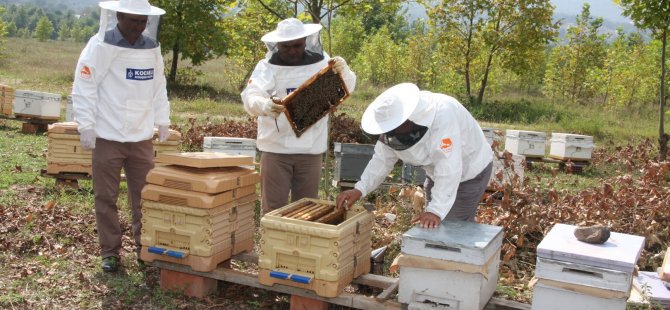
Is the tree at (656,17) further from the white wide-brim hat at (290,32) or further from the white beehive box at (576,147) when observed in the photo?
the white wide-brim hat at (290,32)

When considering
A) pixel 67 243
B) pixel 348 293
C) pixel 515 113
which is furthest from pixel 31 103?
pixel 515 113

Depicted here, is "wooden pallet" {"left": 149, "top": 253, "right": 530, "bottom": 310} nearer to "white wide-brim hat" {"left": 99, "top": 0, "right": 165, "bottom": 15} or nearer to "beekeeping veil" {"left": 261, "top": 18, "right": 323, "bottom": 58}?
"beekeeping veil" {"left": 261, "top": 18, "right": 323, "bottom": 58}

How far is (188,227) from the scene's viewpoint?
4293mm

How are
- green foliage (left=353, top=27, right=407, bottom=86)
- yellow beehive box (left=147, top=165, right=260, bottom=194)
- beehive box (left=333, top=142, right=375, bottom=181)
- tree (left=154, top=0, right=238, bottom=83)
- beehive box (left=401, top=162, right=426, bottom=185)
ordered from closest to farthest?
yellow beehive box (left=147, top=165, right=260, bottom=194) < beehive box (left=401, top=162, right=426, bottom=185) < beehive box (left=333, top=142, right=375, bottom=181) < tree (left=154, top=0, right=238, bottom=83) < green foliage (left=353, top=27, right=407, bottom=86)

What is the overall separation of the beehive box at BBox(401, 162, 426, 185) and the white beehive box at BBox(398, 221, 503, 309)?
3263 millimetres

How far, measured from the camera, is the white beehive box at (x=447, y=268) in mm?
3564

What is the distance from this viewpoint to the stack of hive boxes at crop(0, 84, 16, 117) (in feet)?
37.4

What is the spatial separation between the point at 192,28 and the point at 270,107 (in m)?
15.7

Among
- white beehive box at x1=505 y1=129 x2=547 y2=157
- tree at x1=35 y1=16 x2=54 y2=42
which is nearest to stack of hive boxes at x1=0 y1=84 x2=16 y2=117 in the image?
white beehive box at x1=505 y1=129 x2=547 y2=157

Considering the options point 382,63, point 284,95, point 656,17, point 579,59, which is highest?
point 579,59

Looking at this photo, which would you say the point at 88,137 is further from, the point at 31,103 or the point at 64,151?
the point at 31,103

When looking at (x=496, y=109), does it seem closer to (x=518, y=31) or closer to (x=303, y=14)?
(x=518, y=31)

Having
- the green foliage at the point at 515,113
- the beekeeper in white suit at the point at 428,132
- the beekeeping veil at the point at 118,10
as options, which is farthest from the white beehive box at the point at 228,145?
the green foliage at the point at 515,113

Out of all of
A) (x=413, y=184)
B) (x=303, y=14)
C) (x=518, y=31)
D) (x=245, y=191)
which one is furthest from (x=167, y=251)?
(x=518, y=31)
